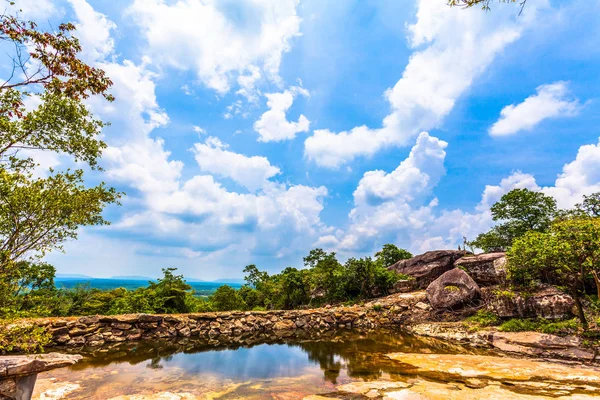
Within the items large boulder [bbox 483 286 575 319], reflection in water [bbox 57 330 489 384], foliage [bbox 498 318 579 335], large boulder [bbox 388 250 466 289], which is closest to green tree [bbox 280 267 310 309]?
reflection in water [bbox 57 330 489 384]

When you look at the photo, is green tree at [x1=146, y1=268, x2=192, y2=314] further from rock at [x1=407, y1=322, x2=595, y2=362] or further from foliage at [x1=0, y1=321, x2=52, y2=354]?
rock at [x1=407, y1=322, x2=595, y2=362]

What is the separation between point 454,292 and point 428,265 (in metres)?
9.38

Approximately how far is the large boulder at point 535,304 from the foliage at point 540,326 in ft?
2.10

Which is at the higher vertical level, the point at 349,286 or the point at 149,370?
the point at 349,286

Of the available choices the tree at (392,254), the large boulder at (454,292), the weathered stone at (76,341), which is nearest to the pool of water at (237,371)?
the weathered stone at (76,341)

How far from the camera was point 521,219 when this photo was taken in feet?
117

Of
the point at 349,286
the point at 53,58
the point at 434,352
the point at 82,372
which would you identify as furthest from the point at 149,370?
the point at 349,286

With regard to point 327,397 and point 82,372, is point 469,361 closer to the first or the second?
point 327,397

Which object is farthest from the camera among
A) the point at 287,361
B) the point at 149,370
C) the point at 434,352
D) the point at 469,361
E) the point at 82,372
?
the point at 434,352

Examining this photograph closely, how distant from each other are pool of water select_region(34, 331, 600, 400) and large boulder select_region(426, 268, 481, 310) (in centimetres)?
596

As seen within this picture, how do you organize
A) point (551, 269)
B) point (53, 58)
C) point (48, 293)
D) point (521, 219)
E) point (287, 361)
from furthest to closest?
point (521, 219), point (48, 293), point (551, 269), point (287, 361), point (53, 58)

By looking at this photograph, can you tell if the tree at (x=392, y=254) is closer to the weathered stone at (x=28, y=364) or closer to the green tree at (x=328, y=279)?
the green tree at (x=328, y=279)

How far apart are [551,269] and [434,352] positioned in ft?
25.9

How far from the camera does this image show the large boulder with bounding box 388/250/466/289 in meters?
27.2
